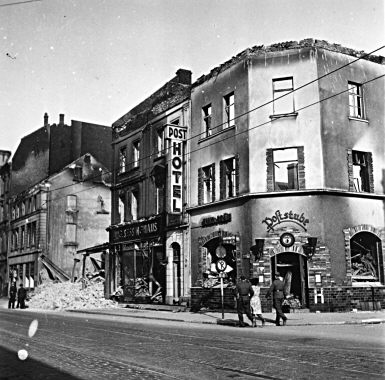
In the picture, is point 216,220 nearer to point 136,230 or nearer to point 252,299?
point 252,299

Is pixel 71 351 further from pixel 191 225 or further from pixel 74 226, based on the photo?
pixel 74 226

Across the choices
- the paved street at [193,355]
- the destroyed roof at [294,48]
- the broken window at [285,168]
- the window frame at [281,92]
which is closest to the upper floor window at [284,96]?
the window frame at [281,92]

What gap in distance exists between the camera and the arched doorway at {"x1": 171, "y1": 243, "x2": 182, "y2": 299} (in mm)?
27094

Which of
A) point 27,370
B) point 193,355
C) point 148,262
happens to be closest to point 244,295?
point 193,355

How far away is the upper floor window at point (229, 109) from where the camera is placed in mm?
24841

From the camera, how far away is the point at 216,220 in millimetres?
24391

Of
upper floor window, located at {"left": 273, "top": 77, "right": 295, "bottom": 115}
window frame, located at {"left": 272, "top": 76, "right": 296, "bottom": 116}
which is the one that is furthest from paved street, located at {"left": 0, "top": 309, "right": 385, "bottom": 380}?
upper floor window, located at {"left": 273, "top": 77, "right": 295, "bottom": 115}

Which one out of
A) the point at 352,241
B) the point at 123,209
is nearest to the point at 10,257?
the point at 123,209

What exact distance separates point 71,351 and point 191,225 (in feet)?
53.2

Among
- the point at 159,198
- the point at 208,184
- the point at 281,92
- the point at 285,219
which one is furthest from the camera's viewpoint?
the point at 159,198

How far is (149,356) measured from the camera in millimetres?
9523

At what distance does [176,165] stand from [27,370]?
64.4 ft

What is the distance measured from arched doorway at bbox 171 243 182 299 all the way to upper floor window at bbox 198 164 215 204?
3.05 metres

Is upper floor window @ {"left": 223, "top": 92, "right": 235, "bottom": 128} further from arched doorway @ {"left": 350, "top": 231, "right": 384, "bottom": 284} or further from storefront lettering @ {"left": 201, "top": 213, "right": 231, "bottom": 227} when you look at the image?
arched doorway @ {"left": 350, "top": 231, "right": 384, "bottom": 284}
